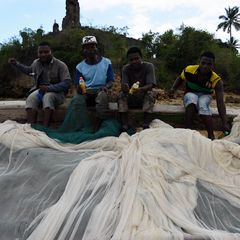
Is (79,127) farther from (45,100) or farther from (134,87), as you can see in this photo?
(134,87)

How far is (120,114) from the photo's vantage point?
5.34 meters

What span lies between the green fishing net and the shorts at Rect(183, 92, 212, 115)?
93 cm

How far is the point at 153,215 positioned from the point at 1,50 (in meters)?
19.3

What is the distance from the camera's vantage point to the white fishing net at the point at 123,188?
2805 mm

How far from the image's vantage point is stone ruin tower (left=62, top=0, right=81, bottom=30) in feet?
79.5

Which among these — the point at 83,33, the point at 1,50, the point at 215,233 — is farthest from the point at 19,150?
the point at 1,50

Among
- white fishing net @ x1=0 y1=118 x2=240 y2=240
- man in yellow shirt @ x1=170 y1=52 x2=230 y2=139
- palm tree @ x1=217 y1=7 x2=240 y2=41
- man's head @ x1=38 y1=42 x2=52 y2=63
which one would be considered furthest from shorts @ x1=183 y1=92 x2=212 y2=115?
palm tree @ x1=217 y1=7 x2=240 y2=41

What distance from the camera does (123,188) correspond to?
3.19 m

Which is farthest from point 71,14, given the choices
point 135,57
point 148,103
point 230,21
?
point 230,21

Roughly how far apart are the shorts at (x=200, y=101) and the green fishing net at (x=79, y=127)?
36.7 inches

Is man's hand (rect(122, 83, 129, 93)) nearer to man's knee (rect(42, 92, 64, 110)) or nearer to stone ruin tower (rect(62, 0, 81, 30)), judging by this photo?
man's knee (rect(42, 92, 64, 110))

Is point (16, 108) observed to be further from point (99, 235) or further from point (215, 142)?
point (99, 235)

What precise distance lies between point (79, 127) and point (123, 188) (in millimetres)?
2092

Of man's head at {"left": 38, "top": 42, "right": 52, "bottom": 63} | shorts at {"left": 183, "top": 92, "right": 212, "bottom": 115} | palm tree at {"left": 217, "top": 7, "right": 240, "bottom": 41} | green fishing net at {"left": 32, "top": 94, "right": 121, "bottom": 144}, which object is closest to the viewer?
green fishing net at {"left": 32, "top": 94, "right": 121, "bottom": 144}
